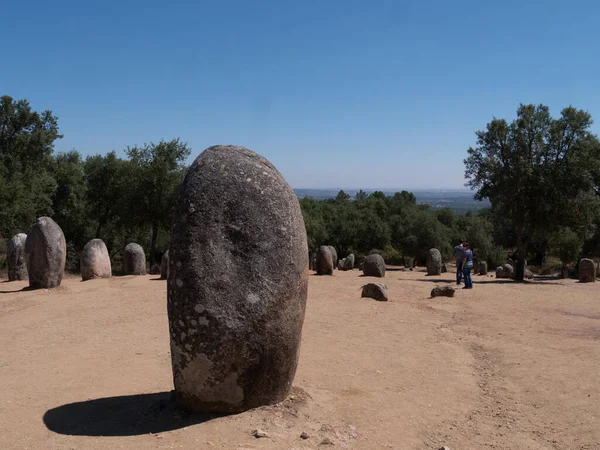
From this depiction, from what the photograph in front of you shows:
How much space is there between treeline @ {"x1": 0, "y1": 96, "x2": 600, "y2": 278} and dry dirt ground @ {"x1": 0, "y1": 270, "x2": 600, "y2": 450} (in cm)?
1019

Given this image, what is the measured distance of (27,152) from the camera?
3419 cm

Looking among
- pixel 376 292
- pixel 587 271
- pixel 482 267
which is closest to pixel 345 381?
pixel 376 292

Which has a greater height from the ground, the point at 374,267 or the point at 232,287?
the point at 232,287

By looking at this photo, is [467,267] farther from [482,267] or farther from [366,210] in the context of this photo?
[366,210]

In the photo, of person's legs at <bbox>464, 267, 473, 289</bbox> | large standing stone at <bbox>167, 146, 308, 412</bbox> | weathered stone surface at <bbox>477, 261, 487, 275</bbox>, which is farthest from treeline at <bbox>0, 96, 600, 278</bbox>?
large standing stone at <bbox>167, 146, 308, 412</bbox>

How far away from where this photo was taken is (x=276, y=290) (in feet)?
19.0

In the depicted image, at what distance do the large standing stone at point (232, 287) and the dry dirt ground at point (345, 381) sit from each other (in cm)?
36

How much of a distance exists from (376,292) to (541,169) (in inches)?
500

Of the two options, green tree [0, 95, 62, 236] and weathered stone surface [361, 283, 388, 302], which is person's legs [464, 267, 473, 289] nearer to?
weathered stone surface [361, 283, 388, 302]

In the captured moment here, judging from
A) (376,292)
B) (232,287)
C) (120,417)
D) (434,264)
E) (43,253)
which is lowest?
(434,264)

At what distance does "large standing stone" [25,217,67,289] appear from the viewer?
1638 cm

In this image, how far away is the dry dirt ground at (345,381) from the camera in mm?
5512

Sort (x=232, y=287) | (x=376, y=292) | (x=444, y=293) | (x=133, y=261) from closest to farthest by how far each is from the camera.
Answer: (x=232, y=287) < (x=376, y=292) < (x=444, y=293) < (x=133, y=261)

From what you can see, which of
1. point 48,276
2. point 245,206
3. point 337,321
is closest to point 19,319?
point 48,276
